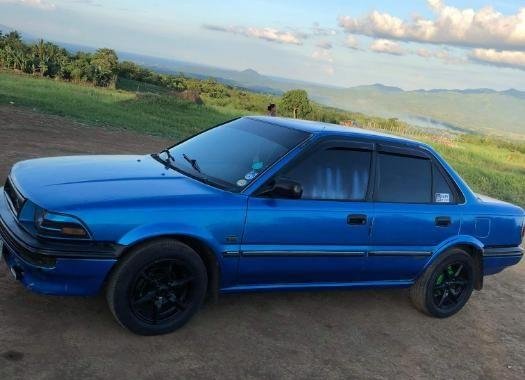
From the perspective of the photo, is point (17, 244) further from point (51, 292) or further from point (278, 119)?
point (278, 119)

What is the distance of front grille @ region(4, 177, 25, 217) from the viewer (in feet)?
12.8

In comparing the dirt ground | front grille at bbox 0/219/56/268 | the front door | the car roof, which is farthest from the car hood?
the car roof

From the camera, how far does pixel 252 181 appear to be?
434cm

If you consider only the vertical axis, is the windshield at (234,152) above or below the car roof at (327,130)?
below

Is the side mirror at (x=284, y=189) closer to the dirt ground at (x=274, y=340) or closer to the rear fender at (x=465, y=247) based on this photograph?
the dirt ground at (x=274, y=340)

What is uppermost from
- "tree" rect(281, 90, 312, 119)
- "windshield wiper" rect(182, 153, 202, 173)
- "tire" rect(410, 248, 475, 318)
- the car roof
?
"tree" rect(281, 90, 312, 119)

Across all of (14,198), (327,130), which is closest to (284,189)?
(327,130)

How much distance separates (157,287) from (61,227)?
798 mm

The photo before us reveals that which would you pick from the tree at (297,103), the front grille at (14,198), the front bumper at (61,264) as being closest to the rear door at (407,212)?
the front bumper at (61,264)

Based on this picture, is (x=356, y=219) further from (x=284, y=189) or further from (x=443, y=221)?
(x=443, y=221)

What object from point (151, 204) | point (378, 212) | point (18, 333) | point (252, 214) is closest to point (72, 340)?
point (18, 333)

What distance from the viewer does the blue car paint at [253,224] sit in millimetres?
3727

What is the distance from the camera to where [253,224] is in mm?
4199

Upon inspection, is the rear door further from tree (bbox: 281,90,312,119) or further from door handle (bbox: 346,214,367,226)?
tree (bbox: 281,90,312,119)
